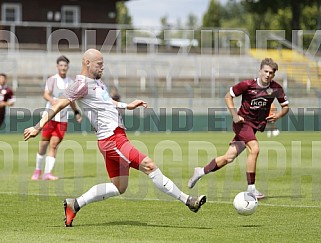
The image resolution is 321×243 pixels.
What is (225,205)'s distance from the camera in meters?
13.0

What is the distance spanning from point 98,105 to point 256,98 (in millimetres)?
3955

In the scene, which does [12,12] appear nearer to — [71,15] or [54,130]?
[71,15]

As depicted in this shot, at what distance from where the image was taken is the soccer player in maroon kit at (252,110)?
13945mm

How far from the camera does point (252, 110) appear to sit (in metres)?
14.4

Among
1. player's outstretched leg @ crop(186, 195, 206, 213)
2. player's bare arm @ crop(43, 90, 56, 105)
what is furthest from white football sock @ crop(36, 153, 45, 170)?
player's outstretched leg @ crop(186, 195, 206, 213)

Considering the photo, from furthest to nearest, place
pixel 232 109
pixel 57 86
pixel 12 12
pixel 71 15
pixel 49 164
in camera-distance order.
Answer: pixel 71 15
pixel 12 12
pixel 57 86
pixel 49 164
pixel 232 109

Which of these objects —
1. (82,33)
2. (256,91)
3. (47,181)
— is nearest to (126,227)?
(256,91)

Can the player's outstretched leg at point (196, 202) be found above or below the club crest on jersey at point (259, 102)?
below

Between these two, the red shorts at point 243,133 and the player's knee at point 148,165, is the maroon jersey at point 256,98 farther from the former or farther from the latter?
the player's knee at point 148,165

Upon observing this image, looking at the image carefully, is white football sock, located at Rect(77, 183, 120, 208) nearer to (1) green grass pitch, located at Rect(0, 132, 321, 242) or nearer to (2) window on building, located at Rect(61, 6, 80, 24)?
(1) green grass pitch, located at Rect(0, 132, 321, 242)

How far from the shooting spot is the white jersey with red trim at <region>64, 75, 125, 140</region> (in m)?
10.9

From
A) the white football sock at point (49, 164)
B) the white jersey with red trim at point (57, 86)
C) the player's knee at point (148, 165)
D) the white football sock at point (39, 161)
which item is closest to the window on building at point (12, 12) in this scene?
the white jersey with red trim at point (57, 86)

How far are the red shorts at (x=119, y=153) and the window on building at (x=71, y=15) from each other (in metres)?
44.4

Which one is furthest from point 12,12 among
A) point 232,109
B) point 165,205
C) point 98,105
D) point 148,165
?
point 148,165
